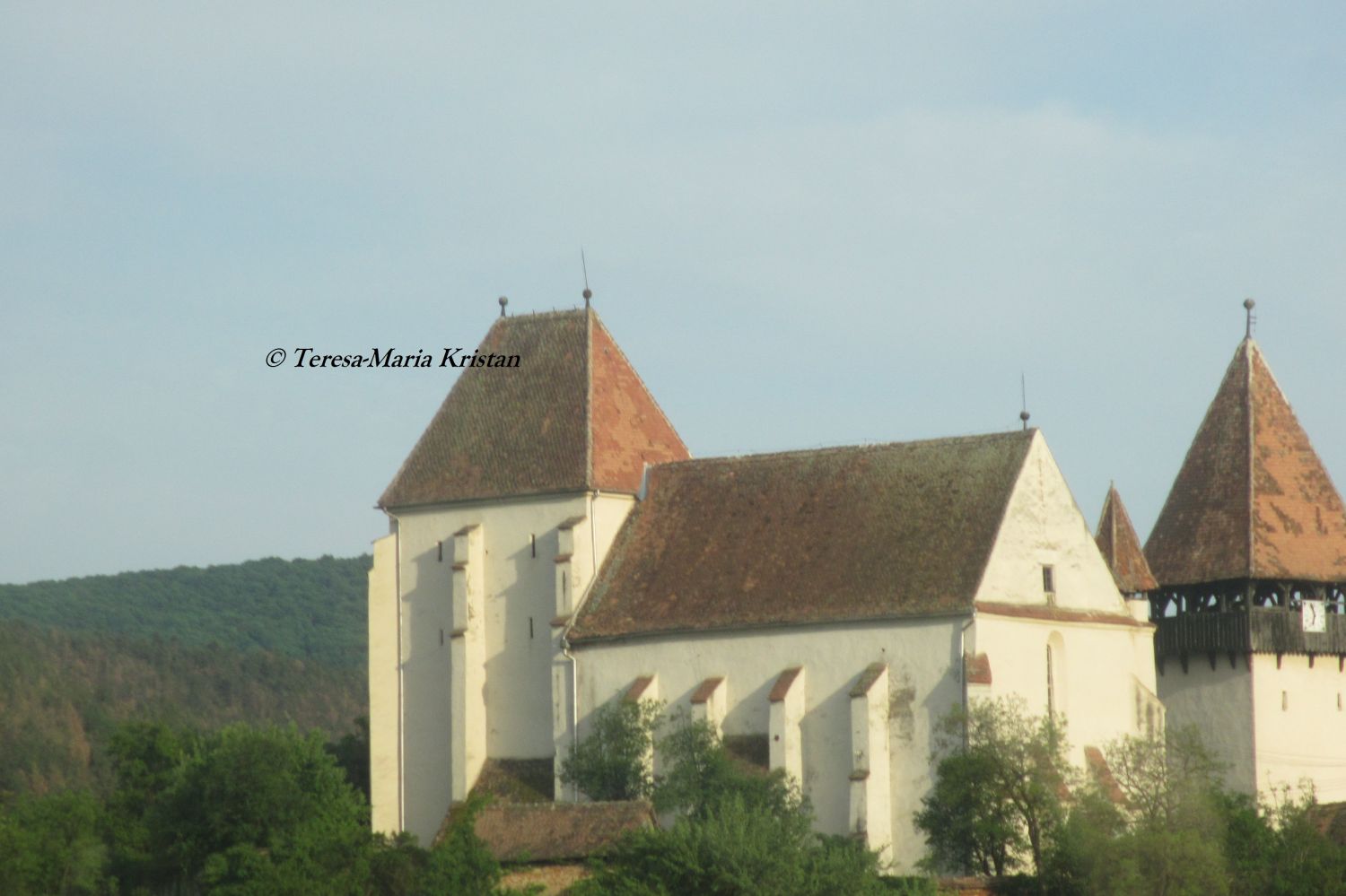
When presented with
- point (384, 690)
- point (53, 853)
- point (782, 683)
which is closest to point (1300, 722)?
point (782, 683)

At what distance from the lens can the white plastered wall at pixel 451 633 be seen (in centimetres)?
5072

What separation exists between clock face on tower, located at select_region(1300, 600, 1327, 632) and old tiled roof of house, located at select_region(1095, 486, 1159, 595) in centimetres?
324

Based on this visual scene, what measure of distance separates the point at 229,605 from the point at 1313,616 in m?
105

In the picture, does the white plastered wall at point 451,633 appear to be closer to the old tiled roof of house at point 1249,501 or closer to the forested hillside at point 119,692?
the old tiled roof of house at point 1249,501

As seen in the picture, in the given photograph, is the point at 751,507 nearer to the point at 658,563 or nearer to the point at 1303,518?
the point at 658,563

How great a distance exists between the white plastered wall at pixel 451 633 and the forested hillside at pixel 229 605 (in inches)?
3425

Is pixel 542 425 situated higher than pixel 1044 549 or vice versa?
pixel 542 425

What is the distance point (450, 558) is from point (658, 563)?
4.83m

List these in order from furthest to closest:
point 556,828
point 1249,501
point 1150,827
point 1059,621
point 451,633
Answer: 1. point 1249,501
2. point 451,633
3. point 1059,621
4. point 1150,827
5. point 556,828

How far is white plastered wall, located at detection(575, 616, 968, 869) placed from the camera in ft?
151

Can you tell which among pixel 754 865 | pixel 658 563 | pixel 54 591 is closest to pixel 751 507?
pixel 658 563

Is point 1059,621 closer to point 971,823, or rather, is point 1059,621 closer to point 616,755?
point 971,823

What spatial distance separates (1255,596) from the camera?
177 ft

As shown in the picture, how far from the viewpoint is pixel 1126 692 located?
49188 millimetres
